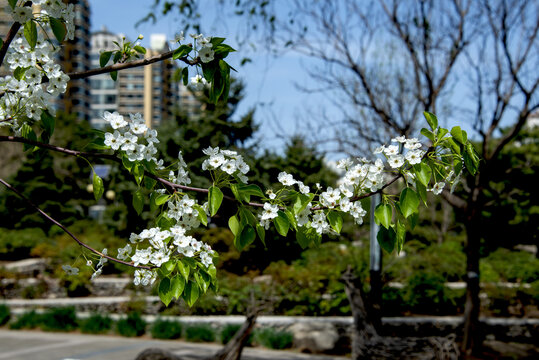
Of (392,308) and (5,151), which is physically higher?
(5,151)

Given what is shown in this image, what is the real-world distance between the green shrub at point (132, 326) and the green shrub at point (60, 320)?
1240 millimetres

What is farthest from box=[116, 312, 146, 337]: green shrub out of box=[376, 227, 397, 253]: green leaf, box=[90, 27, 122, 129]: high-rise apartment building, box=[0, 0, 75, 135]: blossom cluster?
box=[90, 27, 122, 129]: high-rise apartment building

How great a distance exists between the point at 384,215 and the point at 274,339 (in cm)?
751

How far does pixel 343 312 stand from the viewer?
1026cm

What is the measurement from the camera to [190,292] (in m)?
A: 2.14

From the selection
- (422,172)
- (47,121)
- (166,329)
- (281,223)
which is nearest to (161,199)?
(281,223)

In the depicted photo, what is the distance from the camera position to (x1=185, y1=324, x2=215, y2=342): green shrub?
31.7 feet

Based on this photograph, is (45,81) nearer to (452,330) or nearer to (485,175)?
(485,175)

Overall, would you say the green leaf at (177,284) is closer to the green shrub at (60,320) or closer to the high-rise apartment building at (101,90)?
the green shrub at (60,320)

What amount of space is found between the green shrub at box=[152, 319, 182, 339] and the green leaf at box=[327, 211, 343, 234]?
818cm

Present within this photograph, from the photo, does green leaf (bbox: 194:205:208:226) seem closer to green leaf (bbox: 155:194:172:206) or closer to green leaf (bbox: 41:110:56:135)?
green leaf (bbox: 155:194:172:206)

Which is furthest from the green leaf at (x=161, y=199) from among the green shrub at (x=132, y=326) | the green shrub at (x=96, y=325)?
→ the green shrub at (x=96, y=325)

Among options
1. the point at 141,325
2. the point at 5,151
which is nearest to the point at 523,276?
the point at 141,325

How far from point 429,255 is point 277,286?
174 inches
